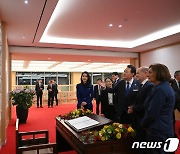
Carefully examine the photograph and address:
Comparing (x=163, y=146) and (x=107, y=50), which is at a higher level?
(x=107, y=50)

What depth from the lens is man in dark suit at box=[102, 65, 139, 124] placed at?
3135 mm

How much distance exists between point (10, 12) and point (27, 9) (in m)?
0.43

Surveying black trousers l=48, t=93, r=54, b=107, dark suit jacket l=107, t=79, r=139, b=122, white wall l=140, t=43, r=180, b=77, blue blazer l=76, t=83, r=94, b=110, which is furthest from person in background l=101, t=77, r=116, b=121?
black trousers l=48, t=93, r=54, b=107

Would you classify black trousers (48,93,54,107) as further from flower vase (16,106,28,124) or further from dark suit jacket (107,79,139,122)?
dark suit jacket (107,79,139,122)

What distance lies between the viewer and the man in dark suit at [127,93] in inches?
123

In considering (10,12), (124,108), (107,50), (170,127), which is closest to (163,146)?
(170,127)

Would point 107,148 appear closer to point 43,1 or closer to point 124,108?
point 124,108

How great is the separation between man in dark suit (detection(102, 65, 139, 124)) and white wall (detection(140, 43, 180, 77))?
14.7ft

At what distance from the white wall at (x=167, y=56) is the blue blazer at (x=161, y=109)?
18.2 ft

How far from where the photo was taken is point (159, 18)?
16.5ft

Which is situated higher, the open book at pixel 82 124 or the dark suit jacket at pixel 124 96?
the dark suit jacket at pixel 124 96

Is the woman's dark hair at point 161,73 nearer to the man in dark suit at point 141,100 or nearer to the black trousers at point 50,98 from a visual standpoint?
the man in dark suit at point 141,100

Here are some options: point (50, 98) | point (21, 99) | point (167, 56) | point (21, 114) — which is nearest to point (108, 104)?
point (21, 99)

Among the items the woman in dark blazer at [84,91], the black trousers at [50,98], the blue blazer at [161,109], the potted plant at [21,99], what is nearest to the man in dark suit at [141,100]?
the blue blazer at [161,109]
